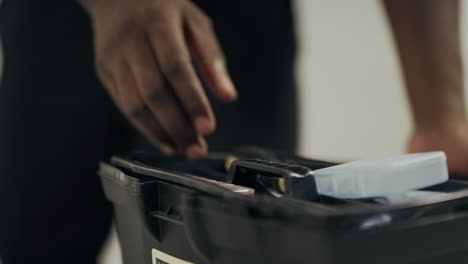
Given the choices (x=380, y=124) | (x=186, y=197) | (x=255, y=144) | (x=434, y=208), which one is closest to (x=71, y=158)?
(x=255, y=144)

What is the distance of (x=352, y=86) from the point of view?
148 centimetres

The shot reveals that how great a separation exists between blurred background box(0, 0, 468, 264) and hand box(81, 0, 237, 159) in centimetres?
85

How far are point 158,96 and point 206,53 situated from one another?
9 centimetres

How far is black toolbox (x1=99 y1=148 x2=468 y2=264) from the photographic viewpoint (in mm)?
298

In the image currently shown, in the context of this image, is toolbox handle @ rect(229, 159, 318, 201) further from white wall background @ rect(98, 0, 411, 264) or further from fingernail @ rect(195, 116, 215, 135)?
white wall background @ rect(98, 0, 411, 264)

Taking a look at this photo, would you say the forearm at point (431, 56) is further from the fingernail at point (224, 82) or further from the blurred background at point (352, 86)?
the blurred background at point (352, 86)

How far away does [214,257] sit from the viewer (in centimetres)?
37

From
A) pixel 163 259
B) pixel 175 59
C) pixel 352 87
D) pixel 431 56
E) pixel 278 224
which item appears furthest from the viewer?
pixel 352 87

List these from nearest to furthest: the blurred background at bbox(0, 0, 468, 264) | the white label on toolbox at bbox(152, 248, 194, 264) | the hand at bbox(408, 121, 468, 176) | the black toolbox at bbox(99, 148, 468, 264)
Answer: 1. the black toolbox at bbox(99, 148, 468, 264)
2. the white label on toolbox at bbox(152, 248, 194, 264)
3. the hand at bbox(408, 121, 468, 176)
4. the blurred background at bbox(0, 0, 468, 264)

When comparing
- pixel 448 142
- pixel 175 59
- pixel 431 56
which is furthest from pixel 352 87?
pixel 175 59

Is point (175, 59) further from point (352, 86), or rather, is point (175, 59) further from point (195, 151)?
point (352, 86)

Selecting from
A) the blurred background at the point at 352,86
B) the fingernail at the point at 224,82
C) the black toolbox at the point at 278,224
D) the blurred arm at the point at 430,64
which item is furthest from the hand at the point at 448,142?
the blurred background at the point at 352,86

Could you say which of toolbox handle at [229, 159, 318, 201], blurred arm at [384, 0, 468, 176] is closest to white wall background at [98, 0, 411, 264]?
blurred arm at [384, 0, 468, 176]

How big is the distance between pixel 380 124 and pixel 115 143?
96 centimetres
